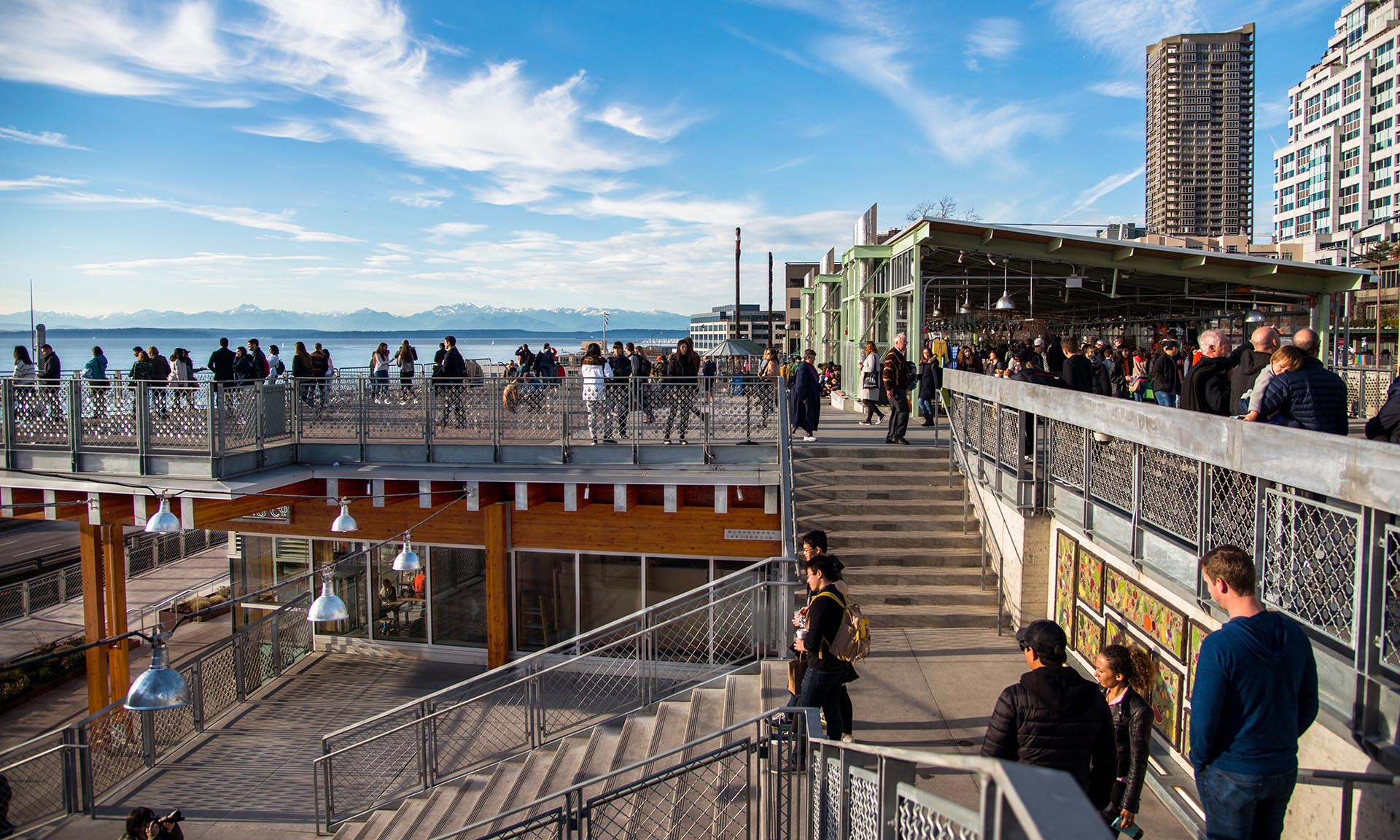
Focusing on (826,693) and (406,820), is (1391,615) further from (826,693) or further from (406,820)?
Answer: (406,820)

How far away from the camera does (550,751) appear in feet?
35.1

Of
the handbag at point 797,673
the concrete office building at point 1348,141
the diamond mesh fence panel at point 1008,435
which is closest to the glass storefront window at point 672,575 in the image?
the diamond mesh fence panel at point 1008,435

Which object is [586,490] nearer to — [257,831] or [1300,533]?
[257,831]

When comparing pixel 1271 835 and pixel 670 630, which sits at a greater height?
pixel 1271 835

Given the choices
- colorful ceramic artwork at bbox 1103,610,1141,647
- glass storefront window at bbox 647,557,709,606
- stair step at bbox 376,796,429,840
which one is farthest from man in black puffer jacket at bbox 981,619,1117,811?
glass storefront window at bbox 647,557,709,606

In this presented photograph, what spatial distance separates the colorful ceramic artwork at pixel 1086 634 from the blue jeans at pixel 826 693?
2581 millimetres

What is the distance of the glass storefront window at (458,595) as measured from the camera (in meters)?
16.0

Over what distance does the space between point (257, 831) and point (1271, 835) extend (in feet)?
35.6

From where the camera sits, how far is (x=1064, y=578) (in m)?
8.52

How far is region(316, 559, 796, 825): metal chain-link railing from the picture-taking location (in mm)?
9566

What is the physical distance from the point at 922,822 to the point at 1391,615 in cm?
291

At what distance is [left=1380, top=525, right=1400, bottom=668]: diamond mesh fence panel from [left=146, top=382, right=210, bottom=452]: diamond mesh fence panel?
1392 cm

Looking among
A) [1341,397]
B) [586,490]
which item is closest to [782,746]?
[1341,397]

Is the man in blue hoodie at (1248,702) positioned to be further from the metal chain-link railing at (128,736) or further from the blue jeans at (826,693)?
the metal chain-link railing at (128,736)
